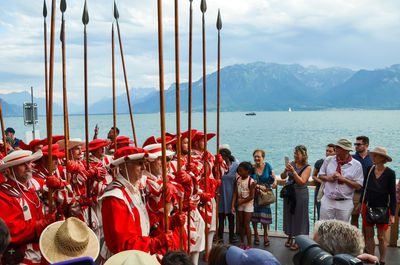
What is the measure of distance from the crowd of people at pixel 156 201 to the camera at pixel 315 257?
0.13 meters

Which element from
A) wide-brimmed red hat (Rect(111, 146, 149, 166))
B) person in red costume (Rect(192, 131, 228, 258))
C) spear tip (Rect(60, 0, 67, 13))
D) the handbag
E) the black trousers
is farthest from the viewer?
the black trousers

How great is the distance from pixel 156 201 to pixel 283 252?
2746 mm

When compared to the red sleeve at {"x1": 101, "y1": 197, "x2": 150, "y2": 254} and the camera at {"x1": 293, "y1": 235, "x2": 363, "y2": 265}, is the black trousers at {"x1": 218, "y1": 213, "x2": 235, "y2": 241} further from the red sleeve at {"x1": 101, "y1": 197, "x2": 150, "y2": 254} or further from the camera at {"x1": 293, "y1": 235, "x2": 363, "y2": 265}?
the camera at {"x1": 293, "y1": 235, "x2": 363, "y2": 265}

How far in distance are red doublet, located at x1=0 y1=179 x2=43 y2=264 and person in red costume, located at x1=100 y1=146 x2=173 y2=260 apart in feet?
2.02

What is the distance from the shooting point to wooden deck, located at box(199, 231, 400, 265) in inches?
211

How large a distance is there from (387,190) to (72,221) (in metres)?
3.60

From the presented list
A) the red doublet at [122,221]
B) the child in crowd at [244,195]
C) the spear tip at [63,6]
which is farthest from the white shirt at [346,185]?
the spear tip at [63,6]

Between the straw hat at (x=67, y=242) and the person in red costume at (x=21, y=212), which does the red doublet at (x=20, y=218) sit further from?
the straw hat at (x=67, y=242)

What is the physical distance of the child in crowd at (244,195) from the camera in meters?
5.89

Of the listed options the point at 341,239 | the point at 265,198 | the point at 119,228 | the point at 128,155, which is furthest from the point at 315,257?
the point at 265,198

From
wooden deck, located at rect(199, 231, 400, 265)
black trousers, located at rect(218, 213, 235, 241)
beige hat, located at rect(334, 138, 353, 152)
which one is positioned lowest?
wooden deck, located at rect(199, 231, 400, 265)

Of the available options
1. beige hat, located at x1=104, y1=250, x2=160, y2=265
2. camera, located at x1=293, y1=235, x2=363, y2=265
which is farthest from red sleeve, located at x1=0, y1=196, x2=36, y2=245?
camera, located at x1=293, y1=235, x2=363, y2=265

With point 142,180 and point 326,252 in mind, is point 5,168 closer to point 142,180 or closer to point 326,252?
point 142,180

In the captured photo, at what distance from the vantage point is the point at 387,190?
490 cm
